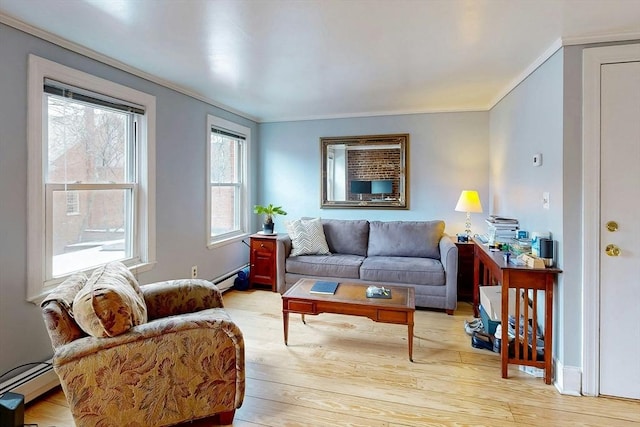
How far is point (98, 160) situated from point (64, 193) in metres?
0.39

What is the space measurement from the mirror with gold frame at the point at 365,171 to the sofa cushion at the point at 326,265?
3.06ft

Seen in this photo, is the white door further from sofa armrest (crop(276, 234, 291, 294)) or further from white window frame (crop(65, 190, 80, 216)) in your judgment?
white window frame (crop(65, 190, 80, 216))

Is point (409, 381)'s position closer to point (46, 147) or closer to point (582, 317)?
point (582, 317)

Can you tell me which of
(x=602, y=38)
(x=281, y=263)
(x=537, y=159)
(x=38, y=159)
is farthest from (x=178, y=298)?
(x=602, y=38)

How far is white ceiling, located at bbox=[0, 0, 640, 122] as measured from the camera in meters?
1.80

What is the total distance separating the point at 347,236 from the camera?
166 inches

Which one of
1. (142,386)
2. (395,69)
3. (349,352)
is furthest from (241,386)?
(395,69)

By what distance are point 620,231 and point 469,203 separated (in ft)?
5.86

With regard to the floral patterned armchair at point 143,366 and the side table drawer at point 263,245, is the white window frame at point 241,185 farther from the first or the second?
the floral patterned armchair at point 143,366

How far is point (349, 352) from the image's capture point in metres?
2.61

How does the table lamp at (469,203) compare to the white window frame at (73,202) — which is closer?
the white window frame at (73,202)

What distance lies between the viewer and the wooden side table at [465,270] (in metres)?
3.76

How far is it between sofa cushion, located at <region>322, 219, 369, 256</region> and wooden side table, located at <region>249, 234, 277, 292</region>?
711mm

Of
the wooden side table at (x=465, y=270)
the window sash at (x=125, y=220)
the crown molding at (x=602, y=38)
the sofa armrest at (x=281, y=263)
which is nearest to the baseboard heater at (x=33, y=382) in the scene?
the window sash at (x=125, y=220)
